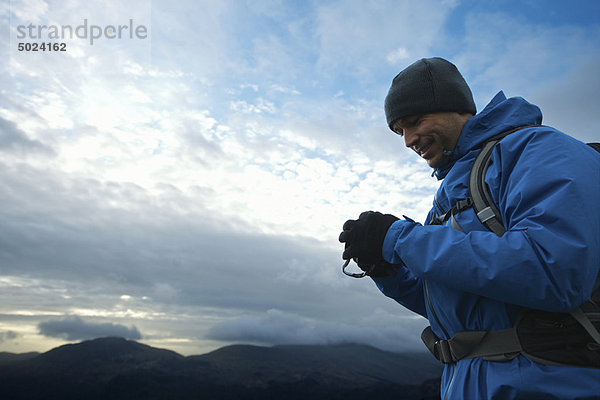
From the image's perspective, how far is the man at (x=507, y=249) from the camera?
2.21 metres

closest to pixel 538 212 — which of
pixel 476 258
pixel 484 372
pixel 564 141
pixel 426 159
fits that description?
pixel 476 258

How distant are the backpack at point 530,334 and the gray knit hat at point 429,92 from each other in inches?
40.1

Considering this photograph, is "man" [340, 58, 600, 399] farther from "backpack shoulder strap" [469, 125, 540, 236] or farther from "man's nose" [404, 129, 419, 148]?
"man's nose" [404, 129, 419, 148]

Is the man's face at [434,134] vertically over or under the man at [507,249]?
over

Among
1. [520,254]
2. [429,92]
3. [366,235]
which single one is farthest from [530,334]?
[429,92]

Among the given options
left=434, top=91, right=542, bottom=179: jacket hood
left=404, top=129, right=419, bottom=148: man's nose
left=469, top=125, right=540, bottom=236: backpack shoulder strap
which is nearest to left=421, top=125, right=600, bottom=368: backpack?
left=469, top=125, right=540, bottom=236: backpack shoulder strap

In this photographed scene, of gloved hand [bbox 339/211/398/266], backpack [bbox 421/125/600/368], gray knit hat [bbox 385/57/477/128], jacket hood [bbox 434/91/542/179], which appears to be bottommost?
backpack [bbox 421/125/600/368]

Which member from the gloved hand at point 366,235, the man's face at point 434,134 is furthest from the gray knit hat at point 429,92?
the gloved hand at point 366,235

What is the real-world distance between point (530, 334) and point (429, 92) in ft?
7.91

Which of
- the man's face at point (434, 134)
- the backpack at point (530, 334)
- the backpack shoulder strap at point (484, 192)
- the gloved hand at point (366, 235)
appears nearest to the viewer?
the backpack at point (530, 334)

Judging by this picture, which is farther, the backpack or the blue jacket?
the backpack

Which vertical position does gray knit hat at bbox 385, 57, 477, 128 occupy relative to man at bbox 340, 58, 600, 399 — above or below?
above

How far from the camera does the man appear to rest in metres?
2.21

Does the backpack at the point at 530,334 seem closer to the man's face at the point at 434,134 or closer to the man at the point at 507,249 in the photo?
the man at the point at 507,249
